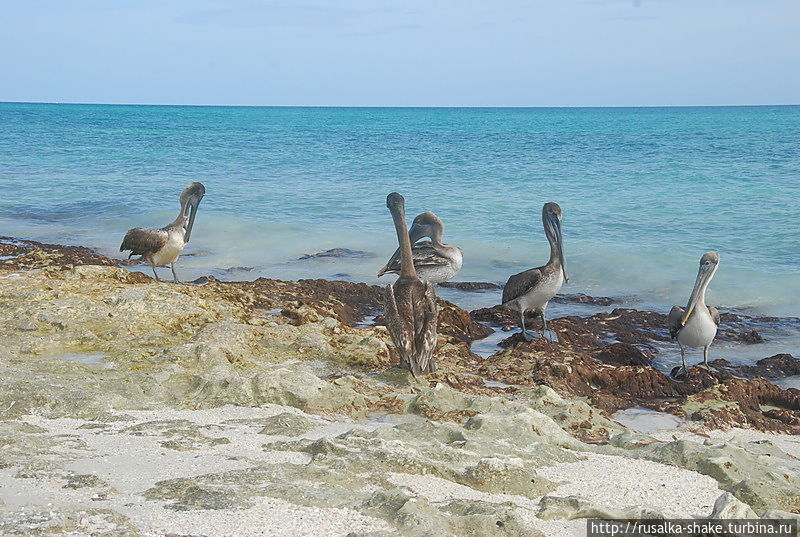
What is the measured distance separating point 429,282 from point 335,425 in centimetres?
269

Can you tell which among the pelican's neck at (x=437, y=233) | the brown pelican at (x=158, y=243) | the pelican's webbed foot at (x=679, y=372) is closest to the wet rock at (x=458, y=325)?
the pelican's webbed foot at (x=679, y=372)

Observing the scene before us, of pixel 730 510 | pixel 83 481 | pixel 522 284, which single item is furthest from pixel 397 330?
pixel 730 510

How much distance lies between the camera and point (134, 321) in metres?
6.71

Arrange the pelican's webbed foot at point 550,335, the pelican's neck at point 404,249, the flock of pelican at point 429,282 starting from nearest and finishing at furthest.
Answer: the flock of pelican at point 429,282 < the pelican's neck at point 404,249 < the pelican's webbed foot at point 550,335

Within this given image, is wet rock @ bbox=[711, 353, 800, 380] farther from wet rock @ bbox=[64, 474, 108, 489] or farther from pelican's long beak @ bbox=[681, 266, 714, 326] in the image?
wet rock @ bbox=[64, 474, 108, 489]

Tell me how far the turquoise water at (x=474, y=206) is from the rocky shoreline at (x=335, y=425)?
3622 mm

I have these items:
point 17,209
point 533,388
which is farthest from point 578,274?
point 17,209


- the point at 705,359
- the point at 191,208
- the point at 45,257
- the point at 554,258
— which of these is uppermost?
the point at 191,208

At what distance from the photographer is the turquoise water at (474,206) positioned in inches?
458

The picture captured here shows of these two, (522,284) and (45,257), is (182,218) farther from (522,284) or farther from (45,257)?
(522,284)

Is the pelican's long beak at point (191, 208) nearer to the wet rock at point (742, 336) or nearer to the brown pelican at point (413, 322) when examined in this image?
the brown pelican at point (413, 322)

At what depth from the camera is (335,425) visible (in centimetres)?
452

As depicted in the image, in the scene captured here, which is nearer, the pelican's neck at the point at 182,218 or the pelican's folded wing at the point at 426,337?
the pelican's folded wing at the point at 426,337

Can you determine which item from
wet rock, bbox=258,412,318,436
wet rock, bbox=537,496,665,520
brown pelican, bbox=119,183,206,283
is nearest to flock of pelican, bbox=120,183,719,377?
brown pelican, bbox=119,183,206,283
